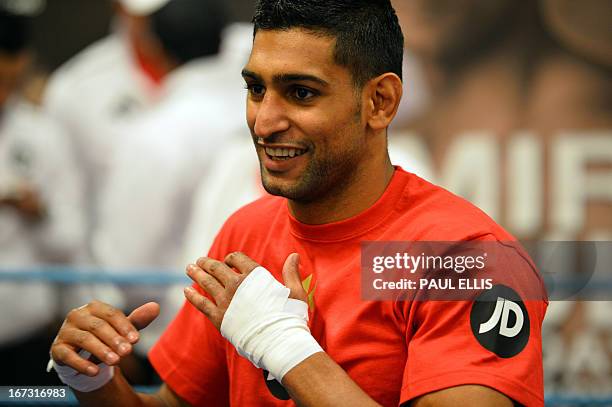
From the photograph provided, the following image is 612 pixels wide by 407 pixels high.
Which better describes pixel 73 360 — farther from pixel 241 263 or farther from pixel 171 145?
pixel 171 145

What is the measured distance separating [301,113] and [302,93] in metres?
0.04

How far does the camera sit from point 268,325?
153cm

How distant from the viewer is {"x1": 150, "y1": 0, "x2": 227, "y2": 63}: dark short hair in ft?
13.7

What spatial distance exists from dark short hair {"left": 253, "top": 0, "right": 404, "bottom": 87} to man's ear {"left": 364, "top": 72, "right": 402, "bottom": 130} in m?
0.02

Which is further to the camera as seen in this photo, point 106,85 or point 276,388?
point 106,85

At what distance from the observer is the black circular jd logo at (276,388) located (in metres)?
1.67

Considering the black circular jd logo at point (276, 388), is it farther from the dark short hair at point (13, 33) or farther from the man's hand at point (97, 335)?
the dark short hair at point (13, 33)

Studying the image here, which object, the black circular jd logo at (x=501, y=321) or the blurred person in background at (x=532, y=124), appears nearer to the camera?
the black circular jd logo at (x=501, y=321)

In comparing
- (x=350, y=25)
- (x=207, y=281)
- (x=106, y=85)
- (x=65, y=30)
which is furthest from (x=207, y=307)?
(x=65, y=30)

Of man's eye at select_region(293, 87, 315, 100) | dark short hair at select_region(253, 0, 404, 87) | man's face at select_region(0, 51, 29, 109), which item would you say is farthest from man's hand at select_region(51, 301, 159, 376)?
man's face at select_region(0, 51, 29, 109)

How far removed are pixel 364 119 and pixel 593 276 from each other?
2.23 meters

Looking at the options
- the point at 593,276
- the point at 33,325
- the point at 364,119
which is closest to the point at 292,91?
the point at 364,119

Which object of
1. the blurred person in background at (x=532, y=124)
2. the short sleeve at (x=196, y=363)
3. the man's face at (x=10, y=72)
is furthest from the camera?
the man's face at (x=10, y=72)

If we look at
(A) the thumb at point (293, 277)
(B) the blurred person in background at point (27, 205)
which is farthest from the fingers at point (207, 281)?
(B) the blurred person in background at point (27, 205)
